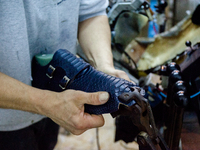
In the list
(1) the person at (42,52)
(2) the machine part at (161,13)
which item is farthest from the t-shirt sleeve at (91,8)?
(2) the machine part at (161,13)

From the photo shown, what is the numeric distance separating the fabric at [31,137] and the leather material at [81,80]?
21 centimetres

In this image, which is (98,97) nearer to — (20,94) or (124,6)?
(20,94)

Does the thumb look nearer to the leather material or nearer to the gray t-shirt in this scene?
the leather material

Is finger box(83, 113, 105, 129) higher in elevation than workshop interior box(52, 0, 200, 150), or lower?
higher

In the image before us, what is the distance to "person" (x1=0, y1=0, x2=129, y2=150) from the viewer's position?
505 mm

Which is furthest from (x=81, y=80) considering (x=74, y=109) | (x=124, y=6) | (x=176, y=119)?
(x=124, y=6)

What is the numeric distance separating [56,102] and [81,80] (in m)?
0.08

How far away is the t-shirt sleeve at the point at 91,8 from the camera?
0.77 metres

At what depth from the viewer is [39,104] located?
1.67ft

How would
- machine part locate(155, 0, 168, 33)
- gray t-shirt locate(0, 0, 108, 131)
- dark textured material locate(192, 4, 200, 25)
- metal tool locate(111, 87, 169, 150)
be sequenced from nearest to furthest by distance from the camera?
metal tool locate(111, 87, 169, 150) < gray t-shirt locate(0, 0, 108, 131) < dark textured material locate(192, 4, 200, 25) < machine part locate(155, 0, 168, 33)

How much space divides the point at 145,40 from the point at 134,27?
6.0 inches

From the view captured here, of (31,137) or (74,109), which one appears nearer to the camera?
(74,109)

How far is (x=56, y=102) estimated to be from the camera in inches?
19.6

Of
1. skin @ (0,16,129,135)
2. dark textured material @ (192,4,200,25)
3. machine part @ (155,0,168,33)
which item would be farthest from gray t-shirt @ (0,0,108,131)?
machine part @ (155,0,168,33)
